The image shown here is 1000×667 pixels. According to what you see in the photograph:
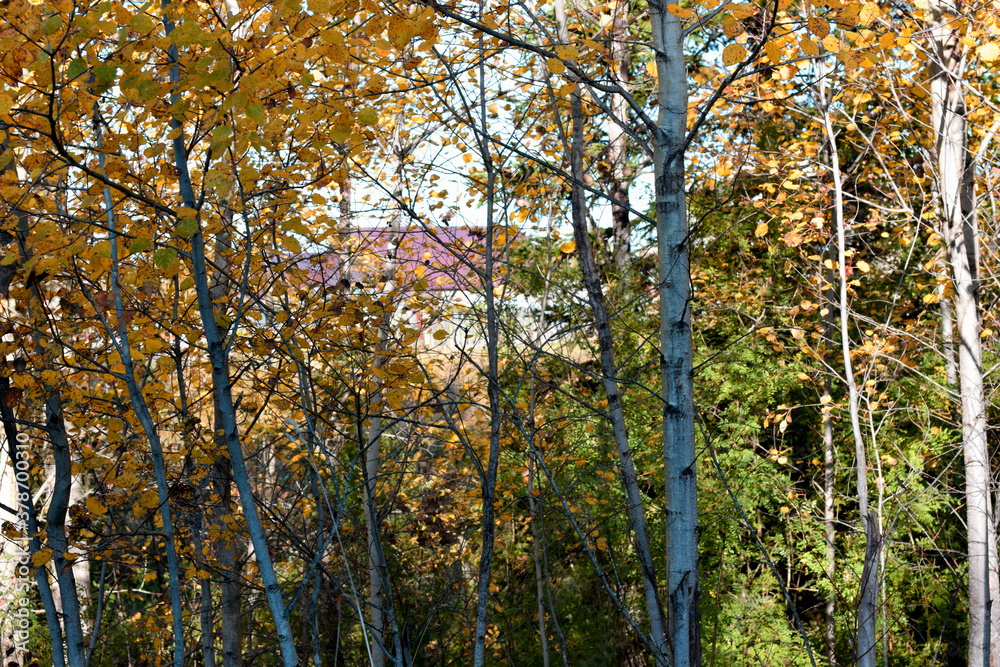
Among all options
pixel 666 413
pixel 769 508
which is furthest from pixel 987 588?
pixel 666 413

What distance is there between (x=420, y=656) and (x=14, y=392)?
14.7 ft

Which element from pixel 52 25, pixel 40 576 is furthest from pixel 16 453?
pixel 52 25

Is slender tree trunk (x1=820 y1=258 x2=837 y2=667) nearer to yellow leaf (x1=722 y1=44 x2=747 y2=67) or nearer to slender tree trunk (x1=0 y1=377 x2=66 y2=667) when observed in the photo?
yellow leaf (x1=722 y1=44 x2=747 y2=67)

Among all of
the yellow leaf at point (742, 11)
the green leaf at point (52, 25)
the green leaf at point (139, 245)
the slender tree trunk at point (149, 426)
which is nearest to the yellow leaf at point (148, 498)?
the slender tree trunk at point (149, 426)

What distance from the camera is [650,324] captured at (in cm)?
623

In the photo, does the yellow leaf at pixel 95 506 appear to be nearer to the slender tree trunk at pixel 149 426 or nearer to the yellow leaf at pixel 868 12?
the slender tree trunk at pixel 149 426

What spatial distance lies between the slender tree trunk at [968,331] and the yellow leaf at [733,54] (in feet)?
12.5

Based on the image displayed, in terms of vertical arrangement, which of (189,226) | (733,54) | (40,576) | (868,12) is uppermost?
(868,12)

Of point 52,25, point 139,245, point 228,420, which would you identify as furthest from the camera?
point 228,420

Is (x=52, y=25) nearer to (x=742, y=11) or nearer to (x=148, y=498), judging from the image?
(x=742, y=11)

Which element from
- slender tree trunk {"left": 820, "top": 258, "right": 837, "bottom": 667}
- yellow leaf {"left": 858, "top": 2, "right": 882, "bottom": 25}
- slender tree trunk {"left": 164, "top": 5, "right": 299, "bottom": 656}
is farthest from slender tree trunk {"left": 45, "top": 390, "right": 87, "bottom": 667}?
slender tree trunk {"left": 820, "top": 258, "right": 837, "bottom": 667}

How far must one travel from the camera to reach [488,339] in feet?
9.10

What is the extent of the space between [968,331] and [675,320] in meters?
4.11

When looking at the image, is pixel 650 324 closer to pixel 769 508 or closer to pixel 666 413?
pixel 769 508
